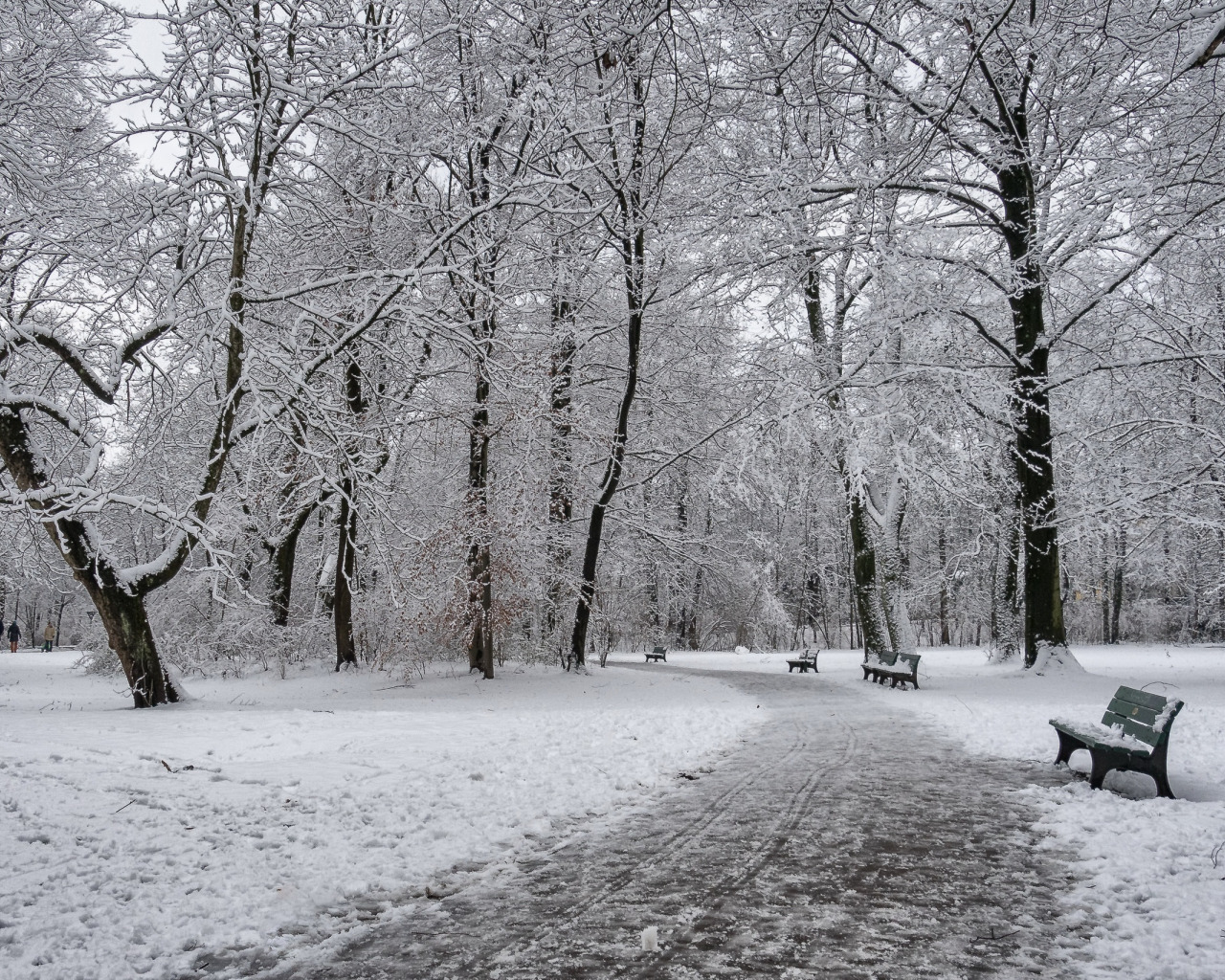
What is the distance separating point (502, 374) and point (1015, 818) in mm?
8557

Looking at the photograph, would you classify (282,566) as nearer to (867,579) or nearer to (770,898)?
(867,579)

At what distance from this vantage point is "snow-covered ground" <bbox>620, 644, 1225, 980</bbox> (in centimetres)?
367

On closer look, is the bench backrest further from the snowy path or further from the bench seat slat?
the snowy path

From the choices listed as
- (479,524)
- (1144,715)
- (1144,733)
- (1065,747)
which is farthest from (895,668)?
(1144,733)

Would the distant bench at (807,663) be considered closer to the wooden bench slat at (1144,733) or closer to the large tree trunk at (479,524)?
the large tree trunk at (479,524)

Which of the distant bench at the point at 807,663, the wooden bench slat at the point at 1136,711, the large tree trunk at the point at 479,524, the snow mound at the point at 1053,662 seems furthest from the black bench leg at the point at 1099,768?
the distant bench at the point at 807,663

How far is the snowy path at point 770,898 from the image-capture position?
143 inches

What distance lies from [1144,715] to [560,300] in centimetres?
1511

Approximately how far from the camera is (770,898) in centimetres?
436

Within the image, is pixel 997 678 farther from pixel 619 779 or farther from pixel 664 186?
pixel 664 186

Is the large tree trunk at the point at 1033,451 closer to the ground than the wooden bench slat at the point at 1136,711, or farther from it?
farther from it

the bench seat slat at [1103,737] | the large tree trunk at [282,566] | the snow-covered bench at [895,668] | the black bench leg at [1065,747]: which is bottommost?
the snow-covered bench at [895,668]

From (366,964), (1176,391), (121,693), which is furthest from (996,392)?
(121,693)

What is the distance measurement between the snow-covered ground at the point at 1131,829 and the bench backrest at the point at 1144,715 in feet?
1.46
